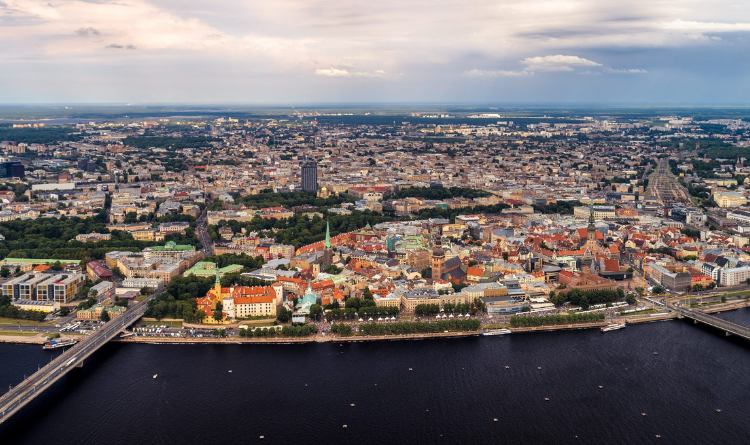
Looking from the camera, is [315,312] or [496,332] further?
[315,312]

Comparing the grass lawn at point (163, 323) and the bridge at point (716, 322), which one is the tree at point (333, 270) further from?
the bridge at point (716, 322)

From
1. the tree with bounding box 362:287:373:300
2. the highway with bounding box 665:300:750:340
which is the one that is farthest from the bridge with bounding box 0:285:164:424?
the highway with bounding box 665:300:750:340

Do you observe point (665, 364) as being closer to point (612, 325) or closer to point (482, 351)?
point (612, 325)

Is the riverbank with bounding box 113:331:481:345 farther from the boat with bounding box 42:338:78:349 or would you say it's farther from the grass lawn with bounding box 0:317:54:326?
the grass lawn with bounding box 0:317:54:326

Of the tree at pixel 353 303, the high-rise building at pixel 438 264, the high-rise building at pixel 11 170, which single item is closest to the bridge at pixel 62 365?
the tree at pixel 353 303

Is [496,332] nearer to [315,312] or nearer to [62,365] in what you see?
[315,312]

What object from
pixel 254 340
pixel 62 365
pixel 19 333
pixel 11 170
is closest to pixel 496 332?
pixel 254 340
